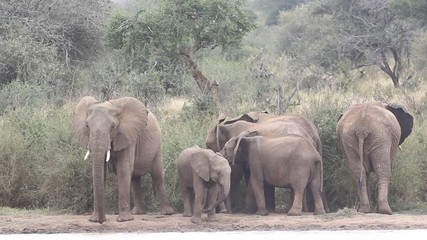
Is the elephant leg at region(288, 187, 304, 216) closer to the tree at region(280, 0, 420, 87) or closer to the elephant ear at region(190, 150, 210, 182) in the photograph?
the elephant ear at region(190, 150, 210, 182)

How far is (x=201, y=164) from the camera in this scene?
12289 mm

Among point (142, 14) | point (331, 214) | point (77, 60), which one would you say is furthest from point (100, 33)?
point (331, 214)

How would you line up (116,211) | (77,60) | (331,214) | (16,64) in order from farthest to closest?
(77,60) < (16,64) < (116,211) < (331,214)

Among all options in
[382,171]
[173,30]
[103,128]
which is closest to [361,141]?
[382,171]

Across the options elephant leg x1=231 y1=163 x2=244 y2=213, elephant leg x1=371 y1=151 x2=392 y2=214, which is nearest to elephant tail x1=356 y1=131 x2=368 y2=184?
elephant leg x1=371 y1=151 x2=392 y2=214

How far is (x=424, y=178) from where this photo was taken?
1470 centimetres

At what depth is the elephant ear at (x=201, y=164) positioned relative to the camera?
40.0 ft

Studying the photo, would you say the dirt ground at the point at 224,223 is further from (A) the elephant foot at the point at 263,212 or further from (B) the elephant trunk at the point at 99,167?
(B) the elephant trunk at the point at 99,167

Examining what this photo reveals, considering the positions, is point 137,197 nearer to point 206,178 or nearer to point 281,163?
point 206,178

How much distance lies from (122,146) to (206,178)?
44.1 inches

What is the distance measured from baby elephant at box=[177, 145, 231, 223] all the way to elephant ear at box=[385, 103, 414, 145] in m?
3.16

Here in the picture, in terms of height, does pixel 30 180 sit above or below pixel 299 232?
above

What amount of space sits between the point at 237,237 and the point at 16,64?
42.9ft

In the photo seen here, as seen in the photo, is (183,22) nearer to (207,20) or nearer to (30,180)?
(207,20)
